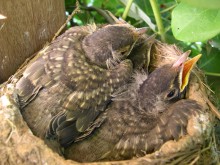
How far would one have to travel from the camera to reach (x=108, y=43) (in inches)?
63.1

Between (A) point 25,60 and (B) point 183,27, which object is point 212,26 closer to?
(B) point 183,27

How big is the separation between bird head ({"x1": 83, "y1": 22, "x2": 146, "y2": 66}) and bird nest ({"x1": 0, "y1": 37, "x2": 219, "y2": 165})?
0.38 m

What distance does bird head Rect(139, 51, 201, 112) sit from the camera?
156 cm

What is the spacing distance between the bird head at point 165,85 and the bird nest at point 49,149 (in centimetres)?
15

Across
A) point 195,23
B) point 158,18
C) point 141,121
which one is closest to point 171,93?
point 141,121

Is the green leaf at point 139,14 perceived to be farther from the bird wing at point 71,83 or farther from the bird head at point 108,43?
the bird wing at point 71,83

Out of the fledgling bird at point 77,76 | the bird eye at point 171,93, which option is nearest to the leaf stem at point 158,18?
the fledgling bird at point 77,76

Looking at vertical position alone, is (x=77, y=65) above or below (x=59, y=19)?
below

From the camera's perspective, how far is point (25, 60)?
1482 mm

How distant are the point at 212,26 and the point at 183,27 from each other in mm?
104

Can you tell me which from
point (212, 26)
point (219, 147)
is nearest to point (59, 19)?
point (212, 26)

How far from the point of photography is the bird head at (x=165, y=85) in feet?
5.13

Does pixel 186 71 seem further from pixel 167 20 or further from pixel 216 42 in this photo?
pixel 167 20

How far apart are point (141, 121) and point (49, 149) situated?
0.43 m
